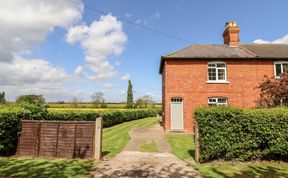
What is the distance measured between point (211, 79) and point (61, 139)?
14.8 m

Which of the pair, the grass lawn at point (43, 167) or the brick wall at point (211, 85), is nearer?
the grass lawn at point (43, 167)

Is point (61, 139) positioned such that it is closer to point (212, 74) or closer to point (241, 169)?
point (241, 169)

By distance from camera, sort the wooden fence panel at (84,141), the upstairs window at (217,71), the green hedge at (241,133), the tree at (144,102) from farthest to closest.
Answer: the tree at (144,102) → the upstairs window at (217,71) → the wooden fence panel at (84,141) → the green hedge at (241,133)

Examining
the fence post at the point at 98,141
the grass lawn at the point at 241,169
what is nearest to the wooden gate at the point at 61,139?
the fence post at the point at 98,141

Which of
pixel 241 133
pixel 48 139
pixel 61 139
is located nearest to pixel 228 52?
pixel 241 133

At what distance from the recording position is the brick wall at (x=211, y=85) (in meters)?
21.2

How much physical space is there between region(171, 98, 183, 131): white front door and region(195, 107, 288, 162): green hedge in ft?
34.7

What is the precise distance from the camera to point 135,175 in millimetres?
8055

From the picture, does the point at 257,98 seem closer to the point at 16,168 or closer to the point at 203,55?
the point at 203,55

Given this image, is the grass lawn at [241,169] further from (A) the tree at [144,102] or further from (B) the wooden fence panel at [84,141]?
(A) the tree at [144,102]

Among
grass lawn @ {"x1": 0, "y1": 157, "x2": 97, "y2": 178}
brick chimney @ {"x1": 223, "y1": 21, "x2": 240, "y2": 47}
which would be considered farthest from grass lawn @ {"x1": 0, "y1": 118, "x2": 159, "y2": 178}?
brick chimney @ {"x1": 223, "y1": 21, "x2": 240, "y2": 47}

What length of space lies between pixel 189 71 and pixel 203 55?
1.90 meters

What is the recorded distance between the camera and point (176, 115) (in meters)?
21.0

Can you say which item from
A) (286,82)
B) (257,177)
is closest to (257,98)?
(286,82)
